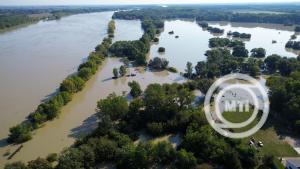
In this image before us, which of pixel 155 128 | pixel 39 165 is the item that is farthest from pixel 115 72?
pixel 39 165

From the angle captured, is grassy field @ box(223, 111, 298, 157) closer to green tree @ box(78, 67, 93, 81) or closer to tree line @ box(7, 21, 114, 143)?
tree line @ box(7, 21, 114, 143)

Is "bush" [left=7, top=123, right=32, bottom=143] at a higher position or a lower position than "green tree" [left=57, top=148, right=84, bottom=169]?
lower

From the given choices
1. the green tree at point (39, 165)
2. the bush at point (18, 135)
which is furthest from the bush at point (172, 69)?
the green tree at point (39, 165)

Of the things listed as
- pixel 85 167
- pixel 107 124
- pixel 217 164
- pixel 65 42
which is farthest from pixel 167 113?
pixel 65 42

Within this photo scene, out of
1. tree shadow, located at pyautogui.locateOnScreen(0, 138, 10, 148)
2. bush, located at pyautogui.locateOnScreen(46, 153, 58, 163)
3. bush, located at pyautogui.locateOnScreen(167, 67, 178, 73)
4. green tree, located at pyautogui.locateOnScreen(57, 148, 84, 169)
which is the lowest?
tree shadow, located at pyautogui.locateOnScreen(0, 138, 10, 148)

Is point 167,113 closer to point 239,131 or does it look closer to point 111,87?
point 239,131

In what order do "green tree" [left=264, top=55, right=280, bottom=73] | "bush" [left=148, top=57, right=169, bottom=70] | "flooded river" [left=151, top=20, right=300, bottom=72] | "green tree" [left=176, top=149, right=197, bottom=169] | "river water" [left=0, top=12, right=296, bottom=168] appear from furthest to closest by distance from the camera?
"flooded river" [left=151, top=20, right=300, bottom=72] → "bush" [left=148, top=57, right=169, bottom=70] → "green tree" [left=264, top=55, right=280, bottom=73] → "river water" [left=0, top=12, right=296, bottom=168] → "green tree" [left=176, top=149, right=197, bottom=169]

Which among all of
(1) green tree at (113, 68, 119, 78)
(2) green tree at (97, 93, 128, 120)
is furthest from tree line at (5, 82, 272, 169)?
(1) green tree at (113, 68, 119, 78)

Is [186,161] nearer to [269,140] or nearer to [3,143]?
[269,140]
